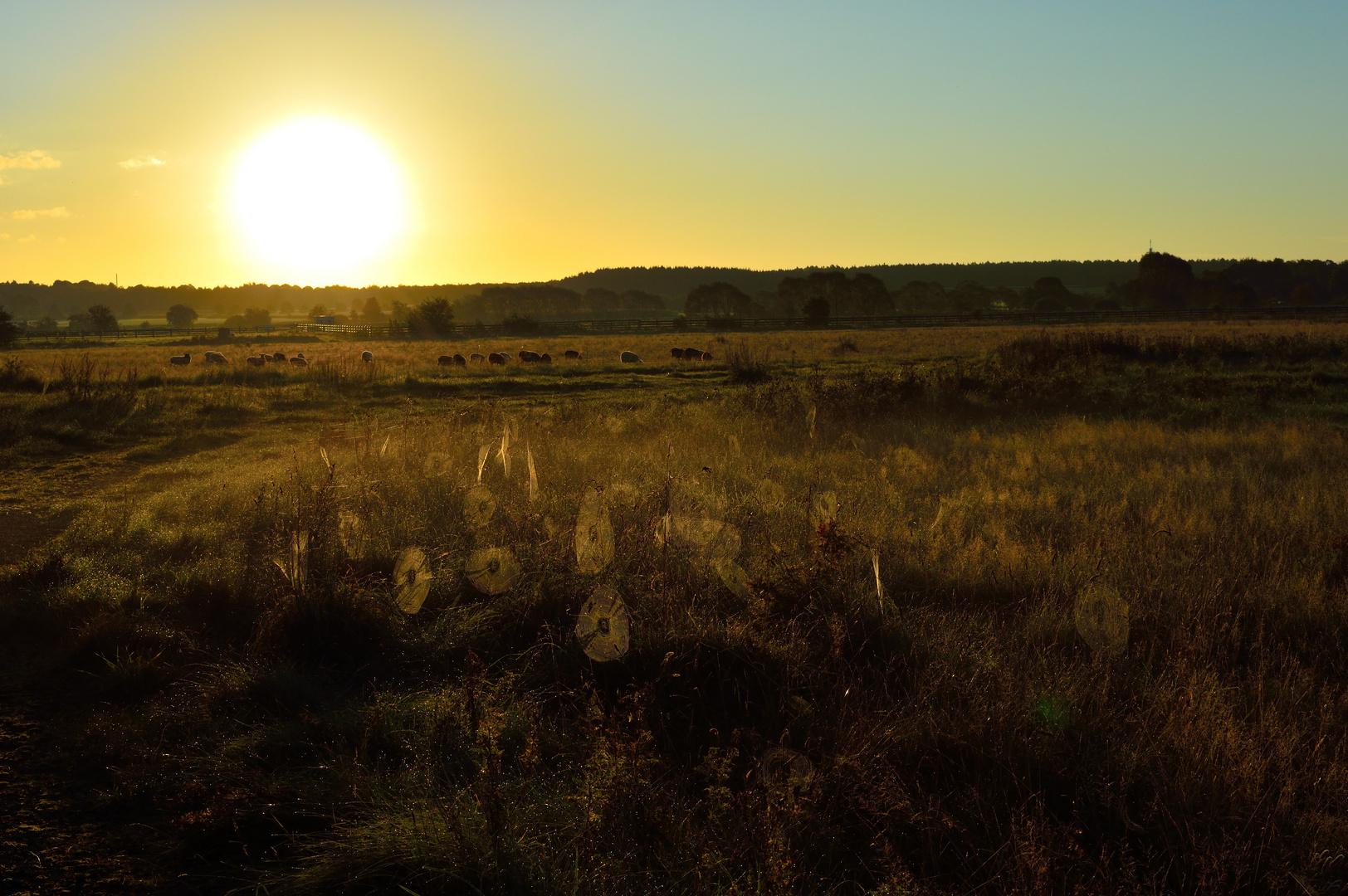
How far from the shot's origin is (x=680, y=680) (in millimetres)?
4371

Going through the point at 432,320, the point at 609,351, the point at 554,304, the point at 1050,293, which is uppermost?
the point at 554,304

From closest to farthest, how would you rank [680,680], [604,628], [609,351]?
[680,680]
[604,628]
[609,351]

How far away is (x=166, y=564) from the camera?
6.09 m

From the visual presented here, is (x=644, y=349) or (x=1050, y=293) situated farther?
(x=1050, y=293)

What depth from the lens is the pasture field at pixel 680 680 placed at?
3.01 metres

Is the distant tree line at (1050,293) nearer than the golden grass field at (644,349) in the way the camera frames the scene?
No

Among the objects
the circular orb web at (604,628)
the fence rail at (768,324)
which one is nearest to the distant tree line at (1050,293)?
the fence rail at (768,324)

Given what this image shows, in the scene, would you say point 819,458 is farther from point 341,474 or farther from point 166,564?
point 166,564

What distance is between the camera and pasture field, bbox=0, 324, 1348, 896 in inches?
118

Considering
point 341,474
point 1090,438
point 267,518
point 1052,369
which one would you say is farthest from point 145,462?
→ point 1052,369

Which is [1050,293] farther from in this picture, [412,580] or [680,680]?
[680,680]

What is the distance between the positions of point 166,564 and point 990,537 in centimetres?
652

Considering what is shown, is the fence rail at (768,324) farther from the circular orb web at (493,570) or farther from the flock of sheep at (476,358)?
the circular orb web at (493,570)

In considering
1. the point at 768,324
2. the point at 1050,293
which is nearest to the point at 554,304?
the point at 768,324
